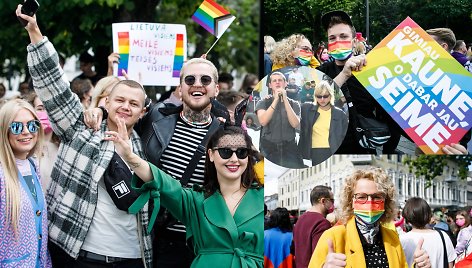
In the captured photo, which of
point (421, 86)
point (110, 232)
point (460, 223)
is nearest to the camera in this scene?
point (421, 86)

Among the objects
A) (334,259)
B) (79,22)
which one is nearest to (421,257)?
(334,259)

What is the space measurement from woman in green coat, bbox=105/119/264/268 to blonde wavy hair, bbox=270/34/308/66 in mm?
508

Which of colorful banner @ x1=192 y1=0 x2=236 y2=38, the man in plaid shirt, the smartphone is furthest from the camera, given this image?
colorful banner @ x1=192 y1=0 x2=236 y2=38

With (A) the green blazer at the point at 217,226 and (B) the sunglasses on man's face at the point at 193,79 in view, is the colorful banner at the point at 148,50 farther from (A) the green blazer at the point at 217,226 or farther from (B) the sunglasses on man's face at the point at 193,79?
(A) the green blazer at the point at 217,226

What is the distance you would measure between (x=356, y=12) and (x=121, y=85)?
1605 mm

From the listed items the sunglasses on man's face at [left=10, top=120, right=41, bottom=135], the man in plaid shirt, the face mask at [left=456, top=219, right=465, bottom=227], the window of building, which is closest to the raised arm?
the man in plaid shirt

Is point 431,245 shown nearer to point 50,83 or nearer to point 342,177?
point 342,177

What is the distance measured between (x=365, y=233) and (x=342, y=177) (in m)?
0.31

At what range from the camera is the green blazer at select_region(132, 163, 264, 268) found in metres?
5.02

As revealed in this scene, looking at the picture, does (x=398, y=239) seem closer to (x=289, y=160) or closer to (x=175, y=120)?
(x=289, y=160)

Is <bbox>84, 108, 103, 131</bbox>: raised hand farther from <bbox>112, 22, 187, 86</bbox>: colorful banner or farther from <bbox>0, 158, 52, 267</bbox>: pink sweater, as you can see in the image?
<bbox>112, 22, 187, 86</bbox>: colorful banner

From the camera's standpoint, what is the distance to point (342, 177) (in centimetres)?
467

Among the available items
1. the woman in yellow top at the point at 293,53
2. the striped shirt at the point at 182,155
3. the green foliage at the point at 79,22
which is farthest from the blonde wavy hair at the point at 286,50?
the green foliage at the point at 79,22

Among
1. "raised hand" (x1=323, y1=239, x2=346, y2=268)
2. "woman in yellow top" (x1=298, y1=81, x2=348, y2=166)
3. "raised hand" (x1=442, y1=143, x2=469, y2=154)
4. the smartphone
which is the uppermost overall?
the smartphone
